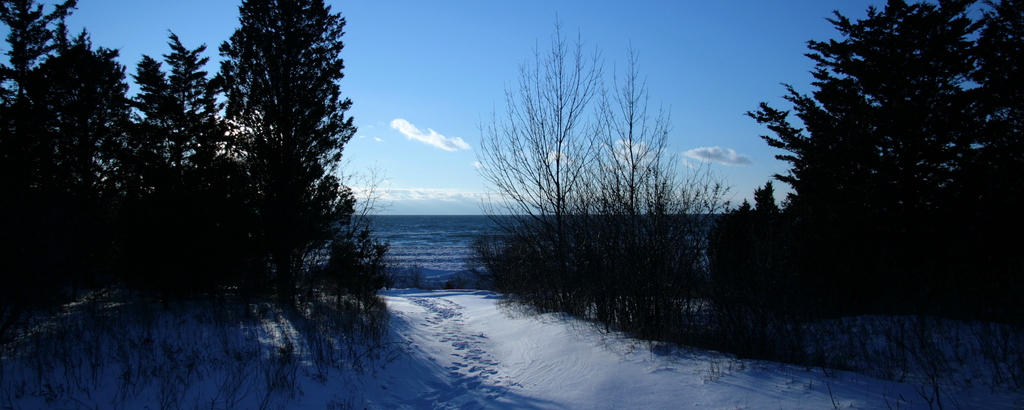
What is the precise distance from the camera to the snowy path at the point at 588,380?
4230 mm

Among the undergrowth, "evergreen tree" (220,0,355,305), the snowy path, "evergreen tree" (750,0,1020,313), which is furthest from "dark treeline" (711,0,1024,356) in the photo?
"evergreen tree" (220,0,355,305)

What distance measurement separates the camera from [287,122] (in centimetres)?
1195

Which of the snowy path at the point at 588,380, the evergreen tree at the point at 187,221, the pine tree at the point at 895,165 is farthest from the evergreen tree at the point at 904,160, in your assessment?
the evergreen tree at the point at 187,221

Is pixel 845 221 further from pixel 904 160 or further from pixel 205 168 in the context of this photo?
pixel 205 168

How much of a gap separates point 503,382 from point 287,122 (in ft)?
30.4

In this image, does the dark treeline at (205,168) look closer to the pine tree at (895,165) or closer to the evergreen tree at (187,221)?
the evergreen tree at (187,221)

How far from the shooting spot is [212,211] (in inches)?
388

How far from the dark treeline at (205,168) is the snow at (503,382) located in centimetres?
203

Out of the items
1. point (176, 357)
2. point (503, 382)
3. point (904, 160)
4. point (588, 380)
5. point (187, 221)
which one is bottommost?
point (503, 382)

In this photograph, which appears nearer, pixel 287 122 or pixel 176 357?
pixel 176 357

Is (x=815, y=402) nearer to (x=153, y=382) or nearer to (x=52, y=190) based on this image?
(x=153, y=382)

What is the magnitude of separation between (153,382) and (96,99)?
43.8 feet

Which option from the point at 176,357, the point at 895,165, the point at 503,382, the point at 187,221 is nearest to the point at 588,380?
the point at 503,382

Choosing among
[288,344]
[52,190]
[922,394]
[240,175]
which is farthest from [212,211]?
[922,394]
